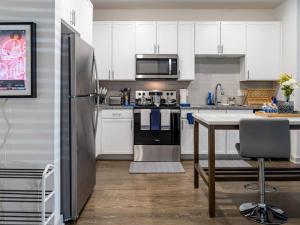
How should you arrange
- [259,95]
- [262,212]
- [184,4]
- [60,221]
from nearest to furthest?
[60,221] → [262,212] → [184,4] → [259,95]

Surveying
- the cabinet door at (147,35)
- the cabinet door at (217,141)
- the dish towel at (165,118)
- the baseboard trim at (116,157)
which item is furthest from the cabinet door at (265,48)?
the baseboard trim at (116,157)

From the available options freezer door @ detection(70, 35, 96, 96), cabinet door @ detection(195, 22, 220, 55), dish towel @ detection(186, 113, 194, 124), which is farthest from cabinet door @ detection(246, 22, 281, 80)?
freezer door @ detection(70, 35, 96, 96)

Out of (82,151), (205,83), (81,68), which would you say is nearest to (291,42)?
(205,83)

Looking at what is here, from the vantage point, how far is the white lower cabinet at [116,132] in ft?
16.8

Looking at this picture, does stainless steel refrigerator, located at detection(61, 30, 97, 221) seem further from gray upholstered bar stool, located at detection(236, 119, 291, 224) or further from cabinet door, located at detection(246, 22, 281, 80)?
cabinet door, located at detection(246, 22, 281, 80)

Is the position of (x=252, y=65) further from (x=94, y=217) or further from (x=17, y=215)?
(x=17, y=215)

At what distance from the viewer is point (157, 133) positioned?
5.03 meters

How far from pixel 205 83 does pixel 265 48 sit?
3.91 feet

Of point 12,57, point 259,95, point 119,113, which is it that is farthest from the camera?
point 259,95

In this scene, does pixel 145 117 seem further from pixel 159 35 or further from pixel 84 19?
pixel 84 19

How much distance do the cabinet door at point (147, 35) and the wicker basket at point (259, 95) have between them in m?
1.90

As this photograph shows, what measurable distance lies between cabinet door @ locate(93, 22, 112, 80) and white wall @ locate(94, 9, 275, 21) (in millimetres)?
414

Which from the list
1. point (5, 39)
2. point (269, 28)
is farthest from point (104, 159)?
point (269, 28)

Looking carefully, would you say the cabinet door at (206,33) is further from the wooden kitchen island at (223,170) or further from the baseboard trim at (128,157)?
the wooden kitchen island at (223,170)
